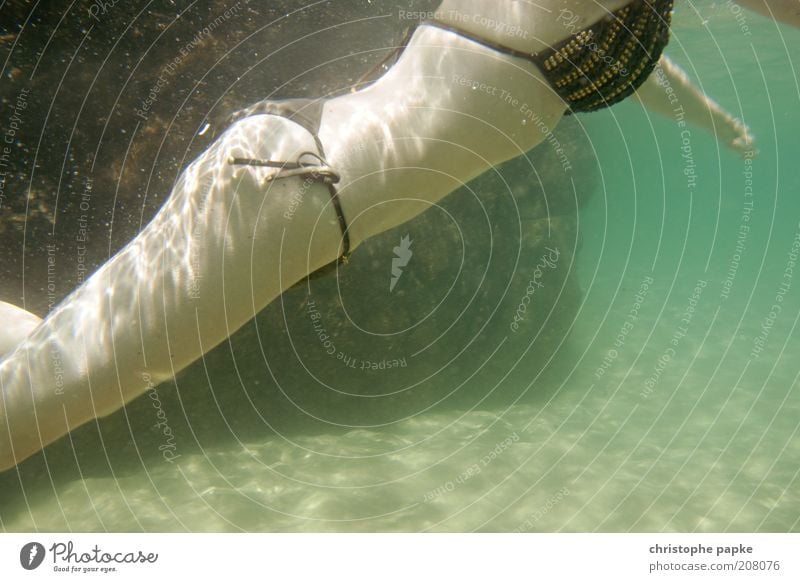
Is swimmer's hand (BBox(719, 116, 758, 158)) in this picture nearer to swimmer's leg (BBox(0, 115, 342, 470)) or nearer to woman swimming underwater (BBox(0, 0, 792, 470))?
woman swimming underwater (BBox(0, 0, 792, 470))

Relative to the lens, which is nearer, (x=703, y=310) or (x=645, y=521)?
(x=645, y=521)

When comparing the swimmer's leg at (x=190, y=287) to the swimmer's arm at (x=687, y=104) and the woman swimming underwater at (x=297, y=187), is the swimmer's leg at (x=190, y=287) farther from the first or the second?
the swimmer's arm at (x=687, y=104)

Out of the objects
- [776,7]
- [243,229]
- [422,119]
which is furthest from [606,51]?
[243,229]

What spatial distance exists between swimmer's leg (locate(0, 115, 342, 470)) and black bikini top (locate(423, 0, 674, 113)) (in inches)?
30.3

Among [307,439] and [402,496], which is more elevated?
[307,439]

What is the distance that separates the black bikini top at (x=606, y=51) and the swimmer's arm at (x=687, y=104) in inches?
50.5

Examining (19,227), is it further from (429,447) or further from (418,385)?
(418,385)

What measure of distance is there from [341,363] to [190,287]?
3684 mm

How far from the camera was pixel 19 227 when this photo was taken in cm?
287

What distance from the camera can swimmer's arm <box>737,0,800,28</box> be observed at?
5.99 feet

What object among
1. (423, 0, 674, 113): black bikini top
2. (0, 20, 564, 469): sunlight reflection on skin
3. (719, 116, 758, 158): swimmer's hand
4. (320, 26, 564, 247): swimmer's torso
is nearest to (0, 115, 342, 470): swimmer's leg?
(0, 20, 564, 469): sunlight reflection on skin
